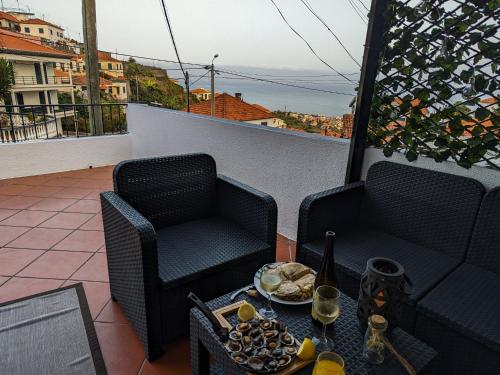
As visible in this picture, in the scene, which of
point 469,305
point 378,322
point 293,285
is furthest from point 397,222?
point 378,322

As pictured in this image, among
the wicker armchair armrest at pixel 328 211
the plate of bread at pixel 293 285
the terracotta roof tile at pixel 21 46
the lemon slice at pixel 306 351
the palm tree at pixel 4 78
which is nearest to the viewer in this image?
the lemon slice at pixel 306 351

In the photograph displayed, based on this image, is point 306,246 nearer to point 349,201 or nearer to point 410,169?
point 349,201

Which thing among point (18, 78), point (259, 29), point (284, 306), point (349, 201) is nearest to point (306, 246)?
point (349, 201)

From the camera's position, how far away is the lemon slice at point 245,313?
1072mm

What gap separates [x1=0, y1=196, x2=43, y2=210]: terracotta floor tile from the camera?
314 centimetres

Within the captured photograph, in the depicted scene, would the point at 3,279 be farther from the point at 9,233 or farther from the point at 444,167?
the point at 444,167

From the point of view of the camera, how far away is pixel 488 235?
5.02 ft

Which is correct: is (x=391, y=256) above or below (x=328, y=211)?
below

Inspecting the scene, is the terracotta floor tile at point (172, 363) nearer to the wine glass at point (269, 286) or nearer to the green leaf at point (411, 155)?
the wine glass at point (269, 286)

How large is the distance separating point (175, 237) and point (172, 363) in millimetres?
645

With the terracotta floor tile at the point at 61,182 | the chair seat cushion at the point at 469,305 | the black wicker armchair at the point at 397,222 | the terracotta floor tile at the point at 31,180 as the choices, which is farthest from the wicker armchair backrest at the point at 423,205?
the terracotta floor tile at the point at 31,180

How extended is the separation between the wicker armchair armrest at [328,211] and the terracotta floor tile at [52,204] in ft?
8.53

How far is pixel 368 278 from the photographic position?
3.33 ft

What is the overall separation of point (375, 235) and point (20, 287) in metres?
2.27
